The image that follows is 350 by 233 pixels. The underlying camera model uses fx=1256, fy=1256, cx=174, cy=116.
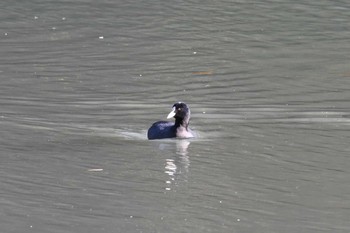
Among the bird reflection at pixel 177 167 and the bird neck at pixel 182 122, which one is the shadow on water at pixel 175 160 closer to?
the bird reflection at pixel 177 167

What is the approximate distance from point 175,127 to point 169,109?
4.69 feet

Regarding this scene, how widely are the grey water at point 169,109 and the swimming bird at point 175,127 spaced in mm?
137

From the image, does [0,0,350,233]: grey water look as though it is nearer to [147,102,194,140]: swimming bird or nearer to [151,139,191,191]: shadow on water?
[151,139,191,191]: shadow on water

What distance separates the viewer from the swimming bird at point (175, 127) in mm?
12977

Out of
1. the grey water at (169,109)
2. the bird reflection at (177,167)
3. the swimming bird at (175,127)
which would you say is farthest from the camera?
the swimming bird at (175,127)

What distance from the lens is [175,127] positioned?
1321cm

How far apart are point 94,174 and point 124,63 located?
22.4 feet

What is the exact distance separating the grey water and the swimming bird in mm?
137

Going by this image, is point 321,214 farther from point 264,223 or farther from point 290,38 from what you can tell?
point 290,38

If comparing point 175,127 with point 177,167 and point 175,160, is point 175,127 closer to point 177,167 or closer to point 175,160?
point 175,160

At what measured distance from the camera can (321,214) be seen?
9.47 metres

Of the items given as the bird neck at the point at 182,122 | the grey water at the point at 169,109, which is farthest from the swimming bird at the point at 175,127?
the grey water at the point at 169,109

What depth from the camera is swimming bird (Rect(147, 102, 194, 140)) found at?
511 inches

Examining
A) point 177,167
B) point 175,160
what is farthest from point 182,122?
point 177,167
